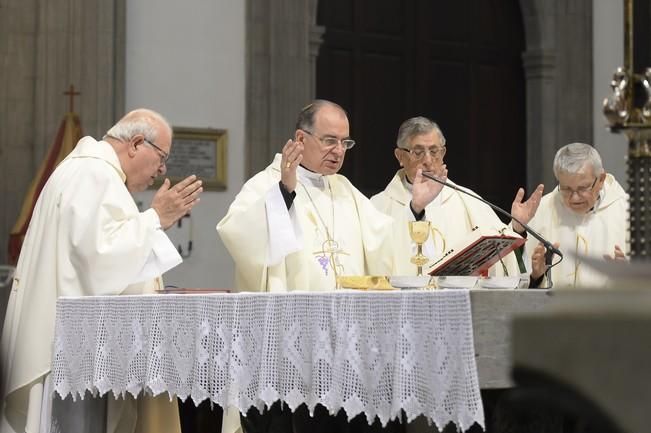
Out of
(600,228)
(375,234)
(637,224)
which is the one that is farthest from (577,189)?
(637,224)

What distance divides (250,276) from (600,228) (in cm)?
217

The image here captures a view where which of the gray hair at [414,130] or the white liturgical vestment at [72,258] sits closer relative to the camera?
the white liturgical vestment at [72,258]

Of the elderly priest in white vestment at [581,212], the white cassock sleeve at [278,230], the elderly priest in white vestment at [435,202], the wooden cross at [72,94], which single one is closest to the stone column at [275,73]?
the wooden cross at [72,94]

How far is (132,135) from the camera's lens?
19.0ft

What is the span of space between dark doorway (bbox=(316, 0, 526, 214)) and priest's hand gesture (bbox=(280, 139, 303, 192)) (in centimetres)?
559

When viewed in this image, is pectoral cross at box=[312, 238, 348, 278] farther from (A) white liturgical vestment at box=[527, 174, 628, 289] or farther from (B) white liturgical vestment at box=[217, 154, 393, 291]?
(A) white liturgical vestment at box=[527, 174, 628, 289]

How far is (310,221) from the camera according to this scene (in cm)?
625

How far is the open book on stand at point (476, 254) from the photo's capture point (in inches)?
172

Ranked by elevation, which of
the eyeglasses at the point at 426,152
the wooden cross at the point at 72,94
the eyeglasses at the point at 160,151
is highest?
the wooden cross at the point at 72,94

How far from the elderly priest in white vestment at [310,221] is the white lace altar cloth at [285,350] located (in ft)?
3.46

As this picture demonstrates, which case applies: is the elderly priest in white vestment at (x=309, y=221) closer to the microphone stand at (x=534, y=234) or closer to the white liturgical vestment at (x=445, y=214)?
the white liturgical vestment at (x=445, y=214)

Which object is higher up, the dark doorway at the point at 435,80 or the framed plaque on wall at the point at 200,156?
the dark doorway at the point at 435,80

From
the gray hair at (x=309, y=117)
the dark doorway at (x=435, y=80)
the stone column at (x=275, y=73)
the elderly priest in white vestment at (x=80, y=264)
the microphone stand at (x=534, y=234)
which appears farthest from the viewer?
the dark doorway at (x=435, y=80)

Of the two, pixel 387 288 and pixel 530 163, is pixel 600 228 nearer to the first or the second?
pixel 387 288
